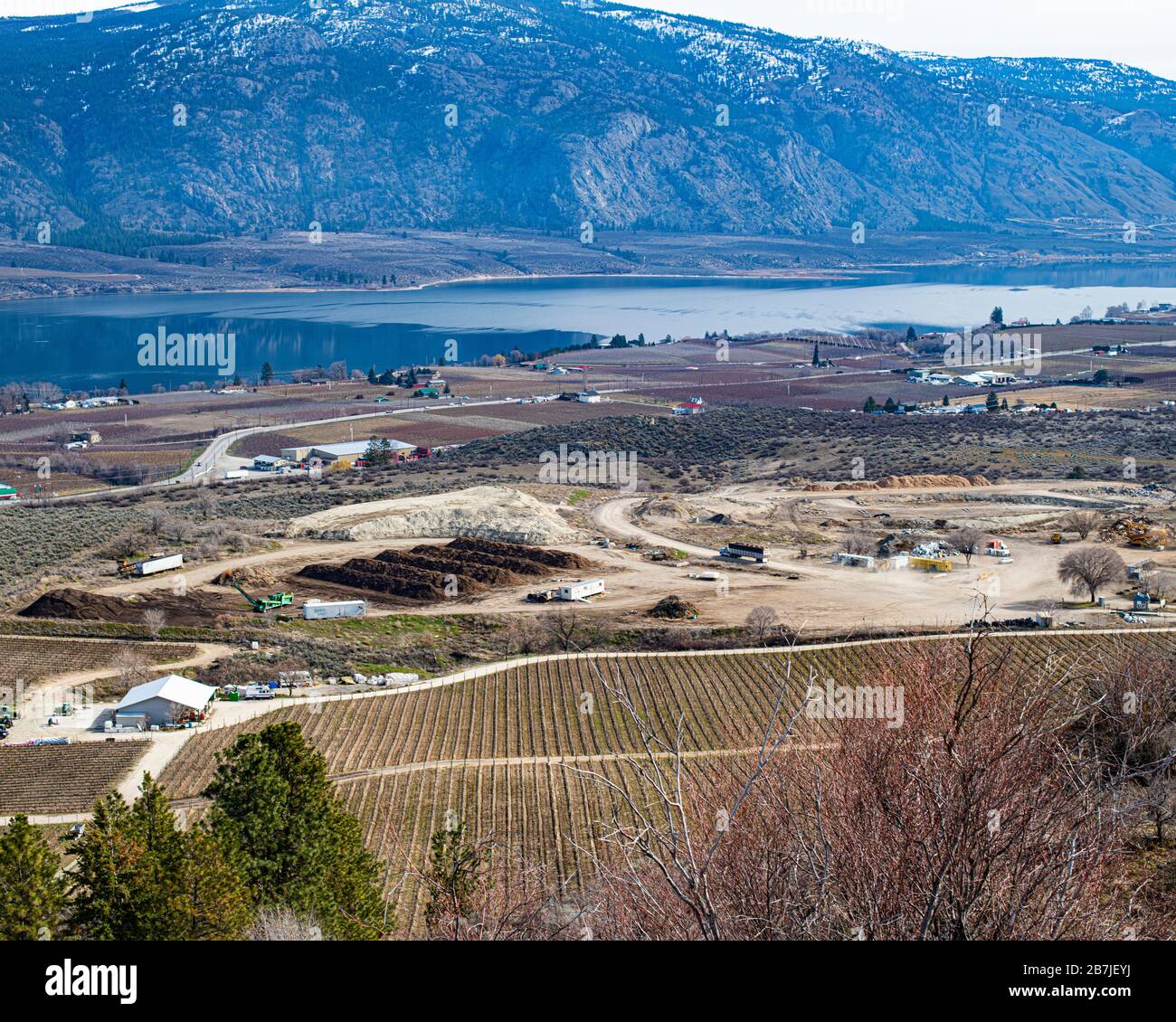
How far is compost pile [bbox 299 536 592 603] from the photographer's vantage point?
41.1 m

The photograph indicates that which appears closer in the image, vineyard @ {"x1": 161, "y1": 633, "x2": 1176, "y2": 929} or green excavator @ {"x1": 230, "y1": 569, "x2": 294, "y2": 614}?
vineyard @ {"x1": 161, "y1": 633, "x2": 1176, "y2": 929}

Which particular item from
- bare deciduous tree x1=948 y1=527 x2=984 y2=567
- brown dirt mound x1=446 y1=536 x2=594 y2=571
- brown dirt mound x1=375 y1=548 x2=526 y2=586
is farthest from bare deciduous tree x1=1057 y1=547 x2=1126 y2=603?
brown dirt mound x1=375 y1=548 x2=526 y2=586

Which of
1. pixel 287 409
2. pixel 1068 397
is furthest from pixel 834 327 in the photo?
pixel 287 409

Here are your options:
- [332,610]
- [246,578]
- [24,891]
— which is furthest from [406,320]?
[24,891]

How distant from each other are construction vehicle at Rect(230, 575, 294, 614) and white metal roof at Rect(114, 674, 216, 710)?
7.96 metres

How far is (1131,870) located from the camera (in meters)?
15.5

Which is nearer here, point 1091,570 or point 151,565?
point 1091,570

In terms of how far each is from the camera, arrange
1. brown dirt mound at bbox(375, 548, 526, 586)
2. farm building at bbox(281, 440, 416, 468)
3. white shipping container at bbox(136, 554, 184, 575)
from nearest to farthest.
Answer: white shipping container at bbox(136, 554, 184, 575), brown dirt mound at bbox(375, 548, 526, 586), farm building at bbox(281, 440, 416, 468)

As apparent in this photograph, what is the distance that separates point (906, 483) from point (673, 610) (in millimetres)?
27059

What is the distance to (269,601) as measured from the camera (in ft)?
128

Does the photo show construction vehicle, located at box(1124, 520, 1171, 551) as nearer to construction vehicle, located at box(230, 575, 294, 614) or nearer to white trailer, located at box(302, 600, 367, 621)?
white trailer, located at box(302, 600, 367, 621)

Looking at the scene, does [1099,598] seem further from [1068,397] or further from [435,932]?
[1068,397]

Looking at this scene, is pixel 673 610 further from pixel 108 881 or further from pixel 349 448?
pixel 349 448

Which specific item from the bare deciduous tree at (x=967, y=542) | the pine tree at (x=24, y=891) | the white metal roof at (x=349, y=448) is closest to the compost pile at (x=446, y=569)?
the bare deciduous tree at (x=967, y=542)
